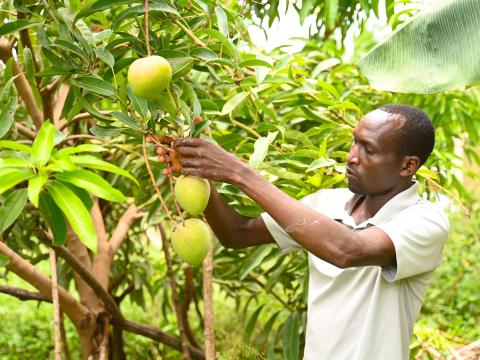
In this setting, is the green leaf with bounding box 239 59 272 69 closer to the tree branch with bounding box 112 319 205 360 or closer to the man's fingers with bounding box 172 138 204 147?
the man's fingers with bounding box 172 138 204 147

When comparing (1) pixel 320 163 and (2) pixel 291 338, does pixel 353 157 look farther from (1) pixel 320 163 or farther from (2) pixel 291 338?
(2) pixel 291 338

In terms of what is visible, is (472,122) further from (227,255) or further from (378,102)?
(227,255)

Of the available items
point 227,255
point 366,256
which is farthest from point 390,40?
point 227,255

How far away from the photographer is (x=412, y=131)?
1.59 m

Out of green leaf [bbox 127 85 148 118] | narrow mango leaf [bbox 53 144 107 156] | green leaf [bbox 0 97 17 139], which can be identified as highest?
green leaf [bbox 0 97 17 139]

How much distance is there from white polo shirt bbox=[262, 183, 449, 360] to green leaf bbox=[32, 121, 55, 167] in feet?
2.34

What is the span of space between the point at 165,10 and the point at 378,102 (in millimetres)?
1413

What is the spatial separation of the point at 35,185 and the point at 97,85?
0.37 metres

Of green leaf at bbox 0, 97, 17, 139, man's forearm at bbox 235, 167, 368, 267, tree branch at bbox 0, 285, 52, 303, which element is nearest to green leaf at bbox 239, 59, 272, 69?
man's forearm at bbox 235, 167, 368, 267

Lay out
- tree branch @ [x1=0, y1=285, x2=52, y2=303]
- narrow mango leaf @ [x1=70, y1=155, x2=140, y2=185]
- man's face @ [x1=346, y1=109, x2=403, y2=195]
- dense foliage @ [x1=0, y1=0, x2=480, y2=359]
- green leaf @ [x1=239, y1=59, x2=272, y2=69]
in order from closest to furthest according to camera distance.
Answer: narrow mango leaf @ [x1=70, y1=155, x2=140, y2=185]
dense foliage @ [x1=0, y1=0, x2=480, y2=359]
man's face @ [x1=346, y1=109, x2=403, y2=195]
green leaf @ [x1=239, y1=59, x2=272, y2=69]
tree branch @ [x1=0, y1=285, x2=52, y2=303]

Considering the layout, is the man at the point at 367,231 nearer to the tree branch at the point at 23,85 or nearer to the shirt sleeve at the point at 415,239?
the shirt sleeve at the point at 415,239

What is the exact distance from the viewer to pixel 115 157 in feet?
8.53

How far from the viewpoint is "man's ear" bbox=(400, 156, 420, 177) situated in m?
1.60

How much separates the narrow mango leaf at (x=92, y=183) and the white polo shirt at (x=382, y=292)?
0.60 metres
